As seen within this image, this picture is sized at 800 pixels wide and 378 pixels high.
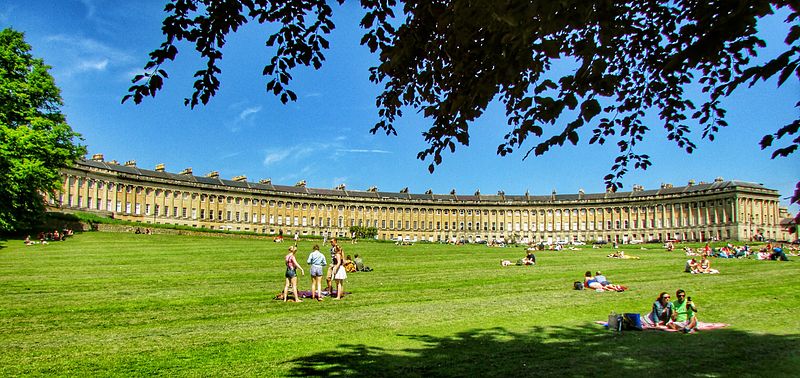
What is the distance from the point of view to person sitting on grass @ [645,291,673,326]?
13.2 meters

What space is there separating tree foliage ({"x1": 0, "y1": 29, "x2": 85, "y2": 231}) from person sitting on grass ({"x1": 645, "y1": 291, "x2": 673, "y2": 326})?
32503 mm

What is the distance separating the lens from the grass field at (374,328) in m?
8.80

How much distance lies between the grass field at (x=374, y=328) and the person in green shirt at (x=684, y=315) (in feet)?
1.52

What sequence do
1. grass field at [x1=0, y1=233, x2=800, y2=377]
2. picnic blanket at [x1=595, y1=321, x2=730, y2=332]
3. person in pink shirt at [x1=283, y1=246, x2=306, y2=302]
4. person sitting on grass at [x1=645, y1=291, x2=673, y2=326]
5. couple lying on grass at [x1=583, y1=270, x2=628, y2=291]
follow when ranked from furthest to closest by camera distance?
couple lying on grass at [x1=583, y1=270, x2=628, y2=291], person in pink shirt at [x1=283, y1=246, x2=306, y2=302], person sitting on grass at [x1=645, y1=291, x2=673, y2=326], picnic blanket at [x1=595, y1=321, x2=730, y2=332], grass field at [x1=0, y1=233, x2=800, y2=377]

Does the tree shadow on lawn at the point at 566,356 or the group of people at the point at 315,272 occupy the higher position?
the group of people at the point at 315,272

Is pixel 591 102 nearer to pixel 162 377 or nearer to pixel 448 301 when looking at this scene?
pixel 162 377

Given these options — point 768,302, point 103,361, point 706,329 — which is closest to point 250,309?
point 103,361

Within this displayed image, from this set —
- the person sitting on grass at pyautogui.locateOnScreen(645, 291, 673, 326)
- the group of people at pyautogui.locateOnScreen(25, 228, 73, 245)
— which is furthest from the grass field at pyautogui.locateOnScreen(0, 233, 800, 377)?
the group of people at pyautogui.locateOnScreen(25, 228, 73, 245)

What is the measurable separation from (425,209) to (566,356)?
126470 millimetres

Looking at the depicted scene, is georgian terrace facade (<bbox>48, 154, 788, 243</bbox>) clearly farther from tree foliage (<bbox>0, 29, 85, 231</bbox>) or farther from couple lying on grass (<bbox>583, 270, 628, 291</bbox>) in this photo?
couple lying on grass (<bbox>583, 270, 628, 291</bbox>)

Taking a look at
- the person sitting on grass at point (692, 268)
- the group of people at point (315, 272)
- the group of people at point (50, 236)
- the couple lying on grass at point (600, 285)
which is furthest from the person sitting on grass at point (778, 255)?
the group of people at point (50, 236)

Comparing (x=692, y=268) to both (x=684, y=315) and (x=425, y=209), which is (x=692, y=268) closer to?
(x=684, y=315)

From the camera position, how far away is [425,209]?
446 feet

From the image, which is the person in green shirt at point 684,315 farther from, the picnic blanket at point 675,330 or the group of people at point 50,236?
the group of people at point 50,236
